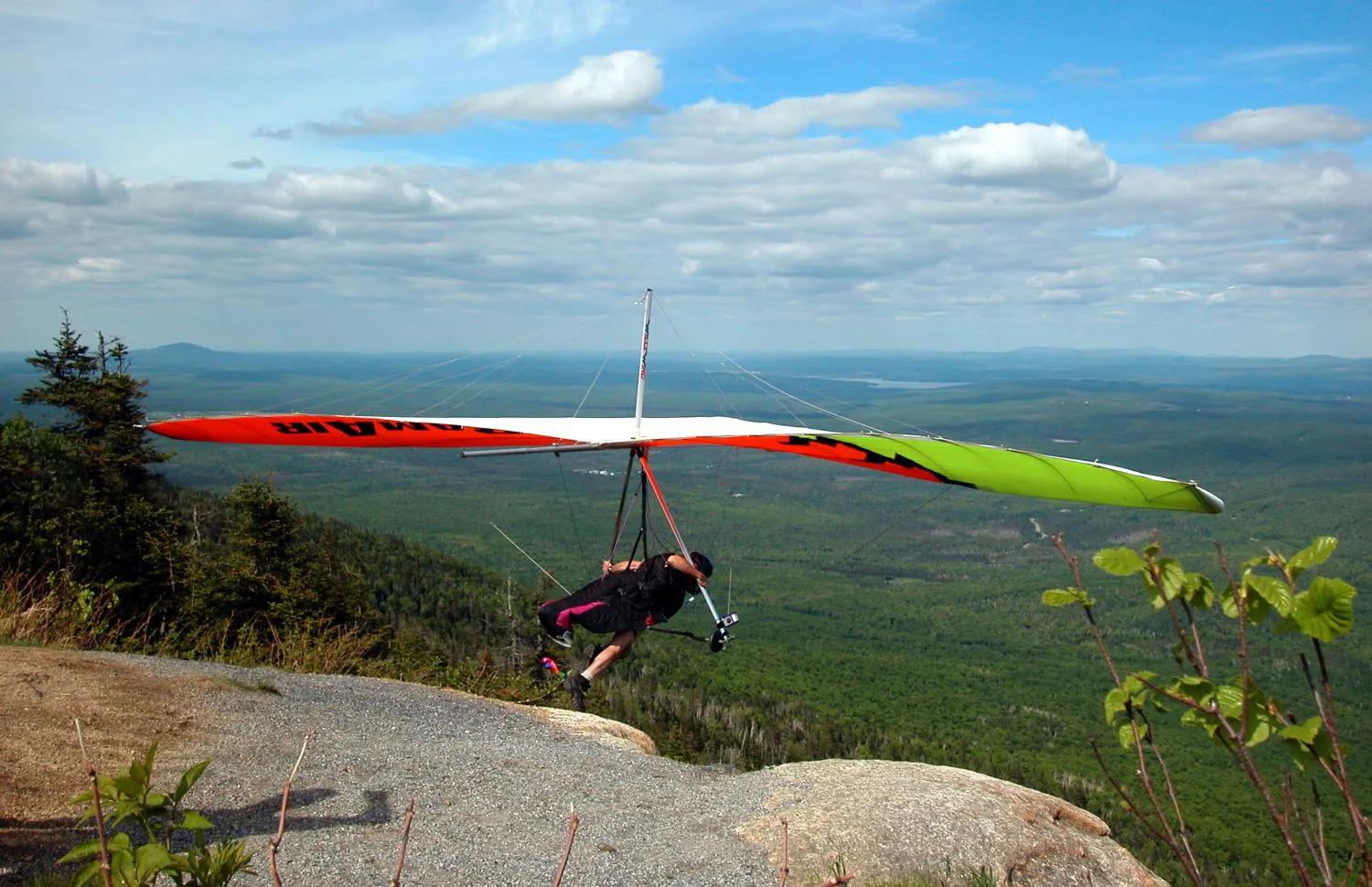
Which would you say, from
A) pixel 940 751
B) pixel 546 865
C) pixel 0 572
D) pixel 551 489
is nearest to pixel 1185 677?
pixel 546 865

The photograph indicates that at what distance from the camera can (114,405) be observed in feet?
78.6

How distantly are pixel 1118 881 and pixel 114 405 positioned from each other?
935 inches

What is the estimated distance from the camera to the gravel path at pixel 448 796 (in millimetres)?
6578

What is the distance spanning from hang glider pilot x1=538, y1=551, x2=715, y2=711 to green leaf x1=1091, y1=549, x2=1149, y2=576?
22.5 ft

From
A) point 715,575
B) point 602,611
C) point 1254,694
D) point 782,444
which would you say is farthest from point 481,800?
point 715,575

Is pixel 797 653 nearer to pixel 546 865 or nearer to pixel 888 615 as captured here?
pixel 888 615

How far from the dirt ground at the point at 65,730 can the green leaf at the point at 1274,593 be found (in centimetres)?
578

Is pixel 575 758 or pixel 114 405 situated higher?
pixel 114 405

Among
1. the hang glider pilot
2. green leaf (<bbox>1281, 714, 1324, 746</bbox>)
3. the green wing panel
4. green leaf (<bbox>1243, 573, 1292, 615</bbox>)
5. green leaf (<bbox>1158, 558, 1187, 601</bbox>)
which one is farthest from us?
the hang glider pilot

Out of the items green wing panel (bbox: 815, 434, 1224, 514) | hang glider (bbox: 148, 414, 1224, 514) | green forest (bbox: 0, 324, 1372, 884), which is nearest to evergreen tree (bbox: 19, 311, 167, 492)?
green forest (bbox: 0, 324, 1372, 884)

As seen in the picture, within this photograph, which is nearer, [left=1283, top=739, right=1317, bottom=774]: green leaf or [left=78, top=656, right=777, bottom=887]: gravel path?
[left=1283, top=739, right=1317, bottom=774]: green leaf

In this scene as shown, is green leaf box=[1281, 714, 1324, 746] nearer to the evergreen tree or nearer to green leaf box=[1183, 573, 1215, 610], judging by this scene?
green leaf box=[1183, 573, 1215, 610]

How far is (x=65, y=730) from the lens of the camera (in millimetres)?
7633

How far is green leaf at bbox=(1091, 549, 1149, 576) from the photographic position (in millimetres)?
2582
